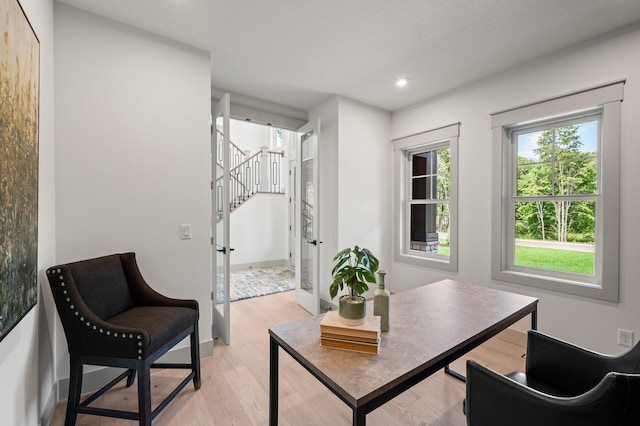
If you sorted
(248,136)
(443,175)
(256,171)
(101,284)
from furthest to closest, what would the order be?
(248,136) < (256,171) < (443,175) < (101,284)

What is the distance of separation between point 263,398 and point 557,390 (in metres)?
1.70

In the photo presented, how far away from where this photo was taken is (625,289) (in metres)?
2.16

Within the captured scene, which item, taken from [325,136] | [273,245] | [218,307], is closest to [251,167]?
[273,245]

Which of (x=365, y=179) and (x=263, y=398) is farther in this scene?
(x=365, y=179)

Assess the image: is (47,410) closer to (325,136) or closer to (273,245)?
(325,136)

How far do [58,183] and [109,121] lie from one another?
0.55m

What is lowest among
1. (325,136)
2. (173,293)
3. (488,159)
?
(173,293)

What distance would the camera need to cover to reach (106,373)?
207 cm

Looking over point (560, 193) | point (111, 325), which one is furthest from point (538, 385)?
point (111, 325)

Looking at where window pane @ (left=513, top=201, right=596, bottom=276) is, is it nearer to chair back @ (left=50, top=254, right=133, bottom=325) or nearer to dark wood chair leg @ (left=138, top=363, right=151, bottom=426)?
dark wood chair leg @ (left=138, top=363, right=151, bottom=426)

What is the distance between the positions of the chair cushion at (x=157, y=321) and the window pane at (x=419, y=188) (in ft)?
10.1

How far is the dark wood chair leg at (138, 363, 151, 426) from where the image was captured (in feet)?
4.93

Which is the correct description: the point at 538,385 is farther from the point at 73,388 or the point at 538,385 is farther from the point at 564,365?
the point at 73,388

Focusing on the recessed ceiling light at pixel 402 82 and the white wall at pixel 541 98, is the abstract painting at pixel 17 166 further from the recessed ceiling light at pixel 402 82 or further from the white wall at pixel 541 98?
the white wall at pixel 541 98
